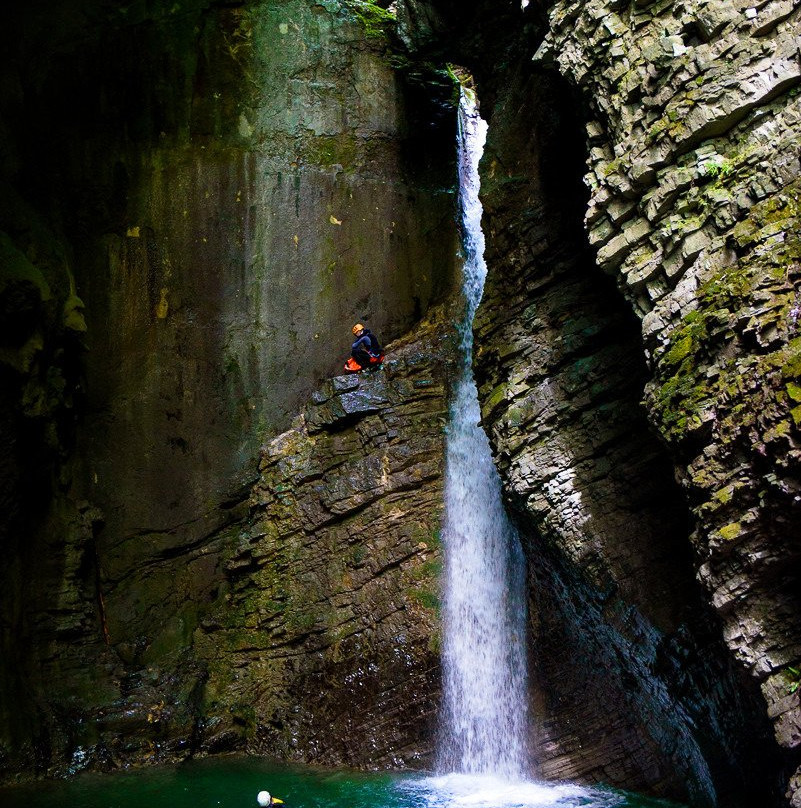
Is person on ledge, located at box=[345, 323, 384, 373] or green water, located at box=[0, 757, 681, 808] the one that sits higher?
person on ledge, located at box=[345, 323, 384, 373]

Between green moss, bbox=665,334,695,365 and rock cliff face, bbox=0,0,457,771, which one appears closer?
green moss, bbox=665,334,695,365

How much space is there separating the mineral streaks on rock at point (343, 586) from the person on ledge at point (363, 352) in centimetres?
33

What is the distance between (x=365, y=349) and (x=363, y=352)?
0.07m

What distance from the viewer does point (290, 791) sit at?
1139cm

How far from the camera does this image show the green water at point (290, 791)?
34.5 ft

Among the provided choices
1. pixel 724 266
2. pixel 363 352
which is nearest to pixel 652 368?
pixel 724 266

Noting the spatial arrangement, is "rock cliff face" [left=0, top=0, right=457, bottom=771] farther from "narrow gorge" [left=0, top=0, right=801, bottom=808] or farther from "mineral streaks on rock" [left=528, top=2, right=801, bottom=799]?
"mineral streaks on rock" [left=528, top=2, right=801, bottom=799]

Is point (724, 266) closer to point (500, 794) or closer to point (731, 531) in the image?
point (731, 531)

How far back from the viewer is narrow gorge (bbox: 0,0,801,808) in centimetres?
790

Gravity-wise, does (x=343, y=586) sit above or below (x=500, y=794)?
above

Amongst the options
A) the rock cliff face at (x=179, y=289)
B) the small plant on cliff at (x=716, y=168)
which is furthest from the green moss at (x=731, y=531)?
the rock cliff face at (x=179, y=289)

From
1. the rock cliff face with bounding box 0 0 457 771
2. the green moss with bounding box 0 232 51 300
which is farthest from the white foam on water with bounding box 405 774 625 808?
the green moss with bounding box 0 232 51 300

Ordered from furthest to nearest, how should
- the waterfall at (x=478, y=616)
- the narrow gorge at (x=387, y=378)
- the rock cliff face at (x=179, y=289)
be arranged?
the rock cliff face at (x=179, y=289), the waterfall at (x=478, y=616), the narrow gorge at (x=387, y=378)

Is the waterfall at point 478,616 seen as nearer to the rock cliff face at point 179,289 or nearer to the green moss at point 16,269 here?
the rock cliff face at point 179,289
